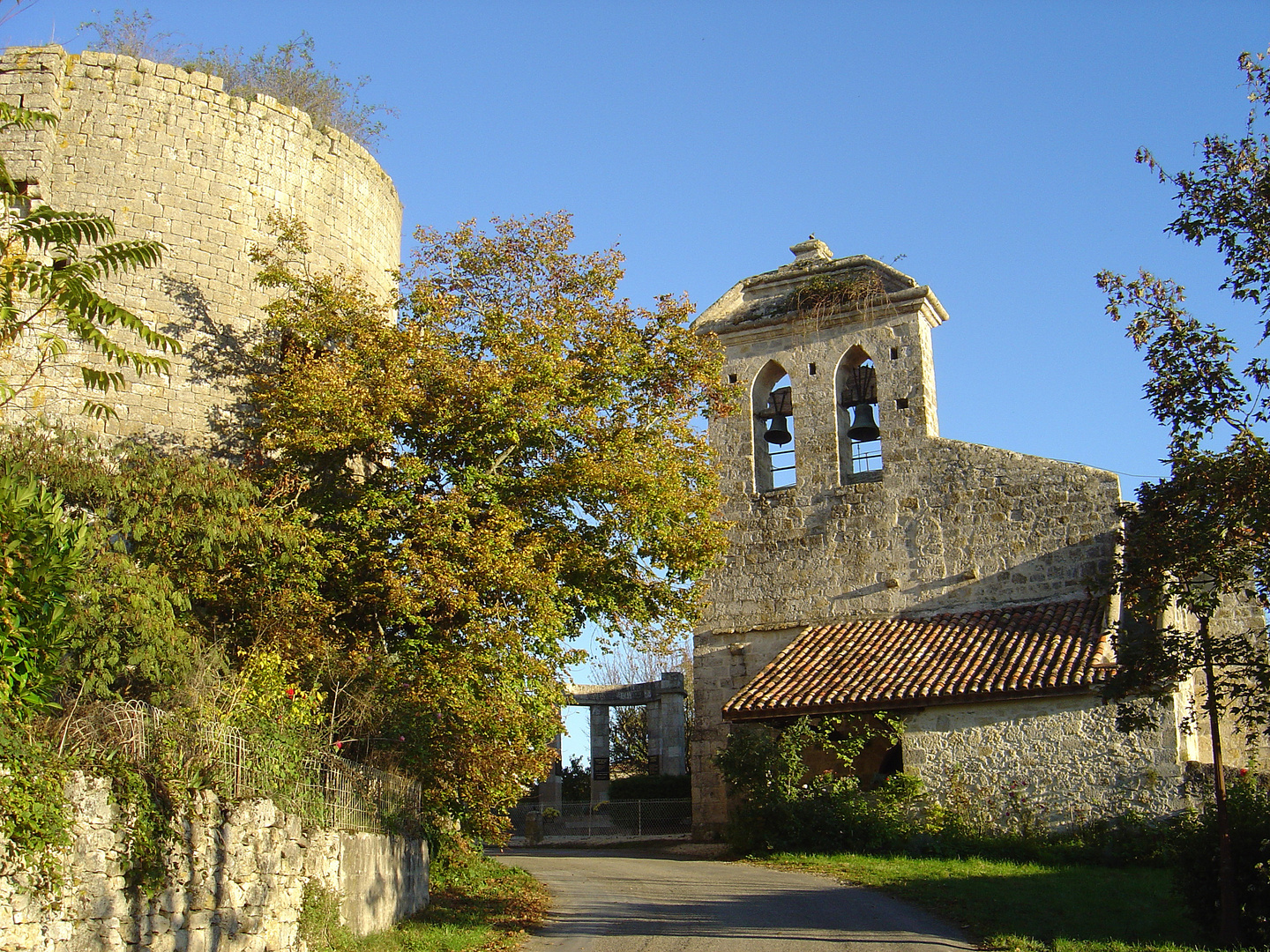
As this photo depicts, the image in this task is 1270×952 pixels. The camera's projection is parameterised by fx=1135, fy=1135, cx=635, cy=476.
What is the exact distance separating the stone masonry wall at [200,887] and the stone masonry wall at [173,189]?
7.57 metres

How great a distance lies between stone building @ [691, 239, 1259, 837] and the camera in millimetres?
16094

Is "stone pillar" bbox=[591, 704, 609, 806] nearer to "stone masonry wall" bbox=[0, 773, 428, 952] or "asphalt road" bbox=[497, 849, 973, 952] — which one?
"asphalt road" bbox=[497, 849, 973, 952]

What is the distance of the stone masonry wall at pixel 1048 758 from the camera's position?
50.4ft

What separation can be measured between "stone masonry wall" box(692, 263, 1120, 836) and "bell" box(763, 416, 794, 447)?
271mm

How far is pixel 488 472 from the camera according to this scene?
1333 centimetres

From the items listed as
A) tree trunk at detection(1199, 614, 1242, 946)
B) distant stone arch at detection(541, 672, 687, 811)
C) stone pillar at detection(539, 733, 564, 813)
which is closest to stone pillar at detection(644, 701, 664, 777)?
distant stone arch at detection(541, 672, 687, 811)

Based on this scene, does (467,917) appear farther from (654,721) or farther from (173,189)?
(654,721)

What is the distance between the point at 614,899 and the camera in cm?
1287

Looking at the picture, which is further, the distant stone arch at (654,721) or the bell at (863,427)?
the distant stone arch at (654,721)

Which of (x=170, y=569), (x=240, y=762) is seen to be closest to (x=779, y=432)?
(x=170, y=569)

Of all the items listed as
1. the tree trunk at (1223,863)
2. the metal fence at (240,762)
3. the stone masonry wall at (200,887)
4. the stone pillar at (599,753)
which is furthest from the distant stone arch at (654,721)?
the tree trunk at (1223,863)

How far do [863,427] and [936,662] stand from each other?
16.4ft

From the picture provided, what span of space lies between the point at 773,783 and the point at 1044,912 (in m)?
6.27

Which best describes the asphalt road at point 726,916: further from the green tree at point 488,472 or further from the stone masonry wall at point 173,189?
the stone masonry wall at point 173,189
